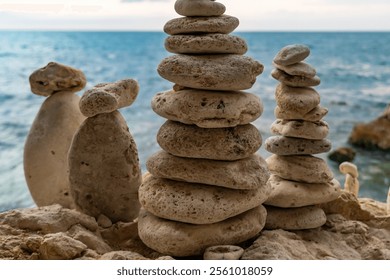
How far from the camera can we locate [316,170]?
14.3ft

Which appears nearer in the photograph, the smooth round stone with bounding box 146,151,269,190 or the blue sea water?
the smooth round stone with bounding box 146,151,269,190

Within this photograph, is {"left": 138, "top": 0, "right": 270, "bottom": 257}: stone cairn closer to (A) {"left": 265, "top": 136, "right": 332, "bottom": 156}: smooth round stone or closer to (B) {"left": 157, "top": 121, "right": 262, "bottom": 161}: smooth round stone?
(B) {"left": 157, "top": 121, "right": 262, "bottom": 161}: smooth round stone

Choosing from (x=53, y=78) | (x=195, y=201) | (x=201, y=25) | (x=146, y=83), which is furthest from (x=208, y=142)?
(x=146, y=83)

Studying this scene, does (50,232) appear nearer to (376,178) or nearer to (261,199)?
(261,199)

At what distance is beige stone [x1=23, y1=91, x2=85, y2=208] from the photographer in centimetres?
516

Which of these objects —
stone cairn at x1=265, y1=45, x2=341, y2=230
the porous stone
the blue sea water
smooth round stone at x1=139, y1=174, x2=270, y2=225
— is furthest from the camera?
the blue sea water

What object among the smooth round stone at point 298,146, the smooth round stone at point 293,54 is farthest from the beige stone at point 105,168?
the smooth round stone at point 293,54

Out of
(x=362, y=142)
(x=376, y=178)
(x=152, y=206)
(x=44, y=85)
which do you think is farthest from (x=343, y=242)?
(x=362, y=142)

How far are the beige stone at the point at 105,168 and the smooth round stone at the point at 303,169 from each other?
4.21ft

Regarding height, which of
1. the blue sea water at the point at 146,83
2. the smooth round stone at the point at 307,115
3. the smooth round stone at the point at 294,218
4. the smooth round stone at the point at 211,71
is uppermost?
the smooth round stone at the point at 211,71

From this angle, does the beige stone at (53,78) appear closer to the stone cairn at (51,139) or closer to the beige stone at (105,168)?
the stone cairn at (51,139)

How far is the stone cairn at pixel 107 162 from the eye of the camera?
432cm

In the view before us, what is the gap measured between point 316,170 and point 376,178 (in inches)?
234

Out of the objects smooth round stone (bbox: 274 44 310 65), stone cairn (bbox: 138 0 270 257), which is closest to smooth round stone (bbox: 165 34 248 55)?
stone cairn (bbox: 138 0 270 257)
